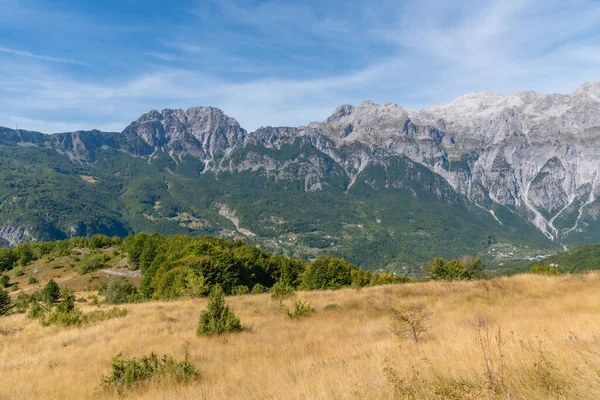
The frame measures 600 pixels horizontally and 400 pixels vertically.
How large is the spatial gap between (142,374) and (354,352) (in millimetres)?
5631

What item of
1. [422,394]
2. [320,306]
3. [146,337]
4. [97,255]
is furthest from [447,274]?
[97,255]

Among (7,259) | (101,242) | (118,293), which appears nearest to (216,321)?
(118,293)

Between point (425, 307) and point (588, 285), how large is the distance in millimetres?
8561

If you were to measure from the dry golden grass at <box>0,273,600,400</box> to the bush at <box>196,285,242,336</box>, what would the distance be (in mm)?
610

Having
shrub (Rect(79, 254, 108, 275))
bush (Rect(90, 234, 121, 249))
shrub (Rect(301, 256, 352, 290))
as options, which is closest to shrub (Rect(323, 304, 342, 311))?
shrub (Rect(301, 256, 352, 290))

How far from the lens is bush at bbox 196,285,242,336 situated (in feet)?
45.4

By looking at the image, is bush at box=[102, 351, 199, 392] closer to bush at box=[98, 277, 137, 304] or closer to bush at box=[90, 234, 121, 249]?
bush at box=[98, 277, 137, 304]

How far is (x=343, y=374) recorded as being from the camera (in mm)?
7289

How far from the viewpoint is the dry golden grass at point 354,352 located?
5832mm

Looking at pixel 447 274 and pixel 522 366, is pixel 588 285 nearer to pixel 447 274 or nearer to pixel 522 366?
pixel 522 366

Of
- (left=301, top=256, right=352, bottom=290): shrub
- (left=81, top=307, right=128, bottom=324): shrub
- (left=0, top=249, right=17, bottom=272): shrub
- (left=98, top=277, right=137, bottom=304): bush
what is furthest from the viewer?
(left=0, top=249, right=17, bottom=272): shrub

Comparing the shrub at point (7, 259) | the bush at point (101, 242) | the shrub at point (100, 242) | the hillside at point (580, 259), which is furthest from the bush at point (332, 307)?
the hillside at point (580, 259)

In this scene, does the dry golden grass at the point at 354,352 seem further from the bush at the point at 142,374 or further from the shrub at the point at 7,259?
the shrub at the point at 7,259

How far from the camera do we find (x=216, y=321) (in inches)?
559
